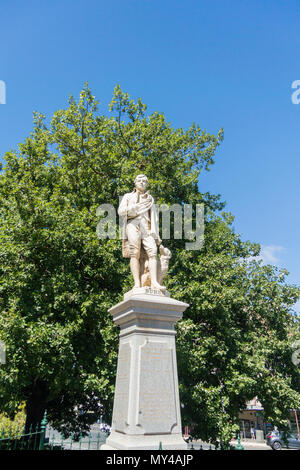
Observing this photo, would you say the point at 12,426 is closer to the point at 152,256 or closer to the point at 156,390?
the point at 156,390

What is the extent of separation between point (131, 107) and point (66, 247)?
1040cm

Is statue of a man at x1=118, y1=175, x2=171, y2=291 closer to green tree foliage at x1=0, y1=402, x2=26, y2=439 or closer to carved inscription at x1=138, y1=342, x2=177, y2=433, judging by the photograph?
carved inscription at x1=138, y1=342, x2=177, y2=433

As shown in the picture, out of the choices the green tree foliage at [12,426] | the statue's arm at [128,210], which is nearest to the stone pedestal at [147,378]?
the green tree foliage at [12,426]

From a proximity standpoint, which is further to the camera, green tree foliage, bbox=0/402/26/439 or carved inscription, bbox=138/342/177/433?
carved inscription, bbox=138/342/177/433

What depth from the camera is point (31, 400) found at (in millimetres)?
13562

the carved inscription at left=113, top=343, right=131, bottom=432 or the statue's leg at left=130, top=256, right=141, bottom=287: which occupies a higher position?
the statue's leg at left=130, top=256, right=141, bottom=287

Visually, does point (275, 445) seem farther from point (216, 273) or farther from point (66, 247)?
point (66, 247)

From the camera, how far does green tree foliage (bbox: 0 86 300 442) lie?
1134cm

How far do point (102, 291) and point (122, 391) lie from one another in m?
6.89

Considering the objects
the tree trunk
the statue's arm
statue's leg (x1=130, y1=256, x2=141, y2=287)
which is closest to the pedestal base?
statue's leg (x1=130, y1=256, x2=141, y2=287)

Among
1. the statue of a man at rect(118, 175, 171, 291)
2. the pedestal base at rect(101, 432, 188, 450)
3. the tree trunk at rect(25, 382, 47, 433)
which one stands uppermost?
the statue of a man at rect(118, 175, 171, 291)

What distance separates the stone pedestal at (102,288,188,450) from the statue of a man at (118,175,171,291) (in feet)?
2.11

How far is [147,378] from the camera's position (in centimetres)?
597

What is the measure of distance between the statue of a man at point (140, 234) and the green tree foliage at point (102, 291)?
4.72 meters
